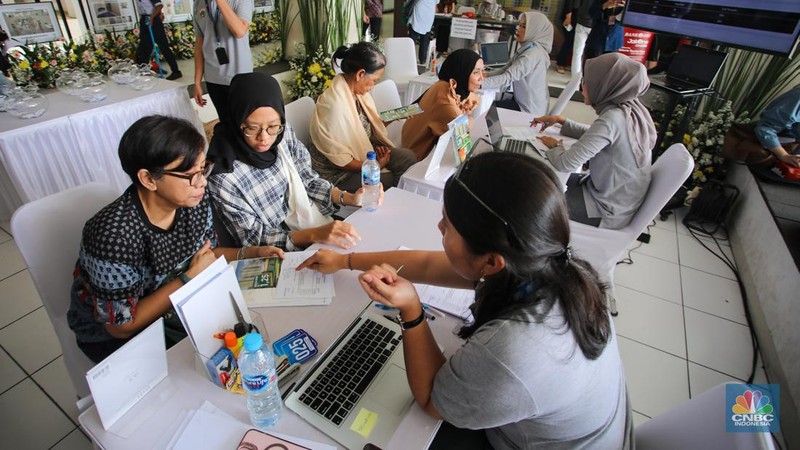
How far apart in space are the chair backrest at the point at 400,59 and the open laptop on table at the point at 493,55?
74 cm

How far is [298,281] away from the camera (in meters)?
1.29

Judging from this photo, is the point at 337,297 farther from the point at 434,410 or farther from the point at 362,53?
the point at 362,53

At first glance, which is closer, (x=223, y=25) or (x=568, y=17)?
(x=223, y=25)

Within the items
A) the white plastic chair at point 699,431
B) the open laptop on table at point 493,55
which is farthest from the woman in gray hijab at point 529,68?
the white plastic chair at point 699,431

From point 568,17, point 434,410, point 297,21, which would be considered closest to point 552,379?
point 434,410

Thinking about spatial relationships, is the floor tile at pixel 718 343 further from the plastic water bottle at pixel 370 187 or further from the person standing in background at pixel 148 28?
the person standing in background at pixel 148 28

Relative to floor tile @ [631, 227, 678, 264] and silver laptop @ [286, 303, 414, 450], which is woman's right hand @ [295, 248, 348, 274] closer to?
silver laptop @ [286, 303, 414, 450]

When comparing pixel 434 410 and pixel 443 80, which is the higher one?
pixel 443 80

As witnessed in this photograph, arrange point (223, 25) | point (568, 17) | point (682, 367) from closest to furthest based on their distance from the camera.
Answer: point (682, 367) → point (223, 25) → point (568, 17)

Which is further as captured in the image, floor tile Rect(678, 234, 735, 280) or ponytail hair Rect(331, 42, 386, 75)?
floor tile Rect(678, 234, 735, 280)

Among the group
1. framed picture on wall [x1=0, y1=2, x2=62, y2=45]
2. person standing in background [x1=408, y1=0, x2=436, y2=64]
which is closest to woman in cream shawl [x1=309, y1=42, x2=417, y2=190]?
framed picture on wall [x1=0, y1=2, x2=62, y2=45]

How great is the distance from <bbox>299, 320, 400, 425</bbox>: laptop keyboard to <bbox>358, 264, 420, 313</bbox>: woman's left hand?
19 cm

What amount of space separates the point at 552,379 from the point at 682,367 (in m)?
1.74

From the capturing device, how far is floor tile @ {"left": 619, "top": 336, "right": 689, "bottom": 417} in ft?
6.05
